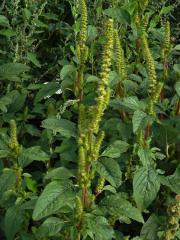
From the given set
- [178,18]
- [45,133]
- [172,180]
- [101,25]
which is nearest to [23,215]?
[45,133]

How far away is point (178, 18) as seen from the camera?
455cm

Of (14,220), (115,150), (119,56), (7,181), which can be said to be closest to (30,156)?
(7,181)

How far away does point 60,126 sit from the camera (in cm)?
230

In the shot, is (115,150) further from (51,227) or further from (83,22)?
(83,22)

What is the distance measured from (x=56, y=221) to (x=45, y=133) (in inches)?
31.3

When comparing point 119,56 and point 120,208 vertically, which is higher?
point 119,56

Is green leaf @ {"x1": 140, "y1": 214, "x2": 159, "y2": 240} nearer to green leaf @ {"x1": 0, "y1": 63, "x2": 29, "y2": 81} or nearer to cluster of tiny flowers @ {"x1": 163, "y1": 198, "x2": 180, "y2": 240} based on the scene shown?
cluster of tiny flowers @ {"x1": 163, "y1": 198, "x2": 180, "y2": 240}

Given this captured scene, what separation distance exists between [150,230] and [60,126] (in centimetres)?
79

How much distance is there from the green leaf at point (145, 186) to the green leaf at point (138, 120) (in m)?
0.23

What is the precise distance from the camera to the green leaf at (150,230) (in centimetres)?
253

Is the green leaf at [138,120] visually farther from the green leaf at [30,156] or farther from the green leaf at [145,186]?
the green leaf at [30,156]

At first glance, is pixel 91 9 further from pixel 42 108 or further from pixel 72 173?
pixel 72 173

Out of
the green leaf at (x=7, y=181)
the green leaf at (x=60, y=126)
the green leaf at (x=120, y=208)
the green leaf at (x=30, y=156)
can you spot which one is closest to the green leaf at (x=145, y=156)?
the green leaf at (x=120, y=208)

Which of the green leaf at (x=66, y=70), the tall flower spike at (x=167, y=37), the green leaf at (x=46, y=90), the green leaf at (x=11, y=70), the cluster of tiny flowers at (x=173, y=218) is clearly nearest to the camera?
the cluster of tiny flowers at (x=173, y=218)
